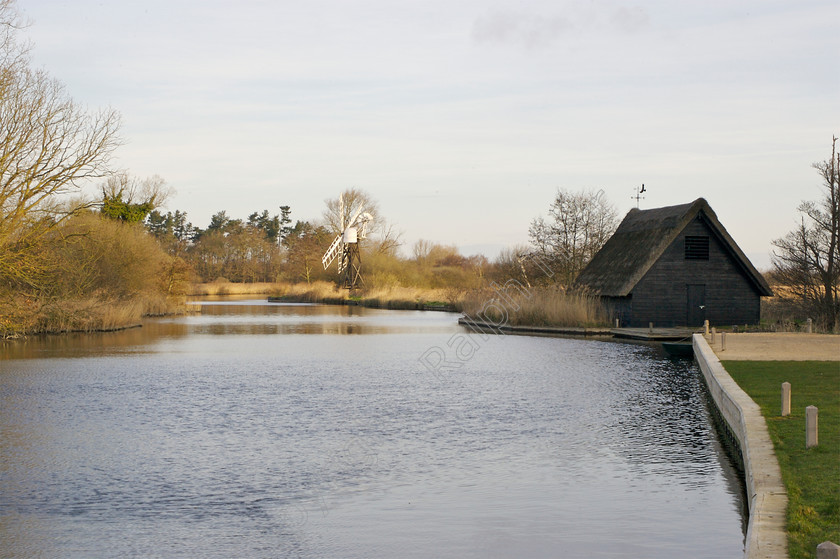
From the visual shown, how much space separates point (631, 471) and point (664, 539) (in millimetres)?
2745

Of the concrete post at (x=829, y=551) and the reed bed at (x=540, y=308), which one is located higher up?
the reed bed at (x=540, y=308)

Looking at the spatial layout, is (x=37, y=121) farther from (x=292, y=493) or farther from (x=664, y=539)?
(x=664, y=539)

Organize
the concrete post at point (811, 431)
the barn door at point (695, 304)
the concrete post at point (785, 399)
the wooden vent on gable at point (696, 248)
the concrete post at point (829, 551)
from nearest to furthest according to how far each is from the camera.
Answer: the concrete post at point (829, 551) → the concrete post at point (811, 431) → the concrete post at point (785, 399) → the barn door at point (695, 304) → the wooden vent on gable at point (696, 248)

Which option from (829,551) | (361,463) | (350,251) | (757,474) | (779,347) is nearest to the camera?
(829,551)

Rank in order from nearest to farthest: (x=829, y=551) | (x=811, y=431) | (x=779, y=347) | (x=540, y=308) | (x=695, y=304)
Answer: (x=829, y=551) < (x=811, y=431) < (x=779, y=347) < (x=695, y=304) < (x=540, y=308)

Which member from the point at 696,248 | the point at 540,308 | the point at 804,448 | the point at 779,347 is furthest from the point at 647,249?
the point at 804,448

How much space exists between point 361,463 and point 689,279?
2697 cm

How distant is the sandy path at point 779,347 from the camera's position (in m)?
20.0

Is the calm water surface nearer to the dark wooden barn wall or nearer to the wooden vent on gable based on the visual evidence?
the dark wooden barn wall

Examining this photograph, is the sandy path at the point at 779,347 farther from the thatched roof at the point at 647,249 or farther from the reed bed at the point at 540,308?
the reed bed at the point at 540,308

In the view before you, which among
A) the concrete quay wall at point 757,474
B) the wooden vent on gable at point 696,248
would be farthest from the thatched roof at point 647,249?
the concrete quay wall at point 757,474

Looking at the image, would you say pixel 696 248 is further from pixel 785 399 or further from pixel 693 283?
pixel 785 399

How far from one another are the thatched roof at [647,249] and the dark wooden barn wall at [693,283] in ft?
1.16

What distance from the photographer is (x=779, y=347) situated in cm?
2319
